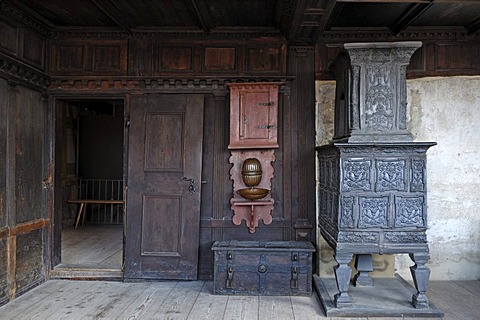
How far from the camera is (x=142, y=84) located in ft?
14.7

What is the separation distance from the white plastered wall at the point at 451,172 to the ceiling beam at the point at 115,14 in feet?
10.2

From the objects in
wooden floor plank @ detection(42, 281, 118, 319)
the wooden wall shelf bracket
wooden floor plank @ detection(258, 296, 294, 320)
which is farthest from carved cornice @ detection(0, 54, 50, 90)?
wooden floor plank @ detection(258, 296, 294, 320)

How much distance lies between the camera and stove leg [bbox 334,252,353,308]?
3396 millimetres

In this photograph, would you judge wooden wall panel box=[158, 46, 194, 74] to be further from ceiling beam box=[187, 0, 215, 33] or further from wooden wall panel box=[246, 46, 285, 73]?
wooden wall panel box=[246, 46, 285, 73]

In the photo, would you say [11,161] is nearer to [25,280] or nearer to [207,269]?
[25,280]

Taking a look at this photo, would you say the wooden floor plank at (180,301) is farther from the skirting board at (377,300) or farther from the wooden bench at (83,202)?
the wooden bench at (83,202)

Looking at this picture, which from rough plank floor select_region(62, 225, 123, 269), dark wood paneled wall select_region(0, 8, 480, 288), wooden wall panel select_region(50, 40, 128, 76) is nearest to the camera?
dark wood paneled wall select_region(0, 8, 480, 288)

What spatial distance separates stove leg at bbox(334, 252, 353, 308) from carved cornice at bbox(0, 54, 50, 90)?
10.9 ft

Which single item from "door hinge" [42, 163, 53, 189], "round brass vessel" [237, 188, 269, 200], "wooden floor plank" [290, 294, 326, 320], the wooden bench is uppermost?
"door hinge" [42, 163, 53, 189]

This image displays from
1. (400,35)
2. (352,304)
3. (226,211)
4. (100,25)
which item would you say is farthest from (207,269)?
(400,35)

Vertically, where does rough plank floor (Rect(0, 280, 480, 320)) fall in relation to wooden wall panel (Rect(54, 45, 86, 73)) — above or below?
below

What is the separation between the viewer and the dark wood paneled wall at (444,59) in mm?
4402

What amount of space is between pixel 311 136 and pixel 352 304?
1.77 m

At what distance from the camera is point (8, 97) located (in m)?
3.77
